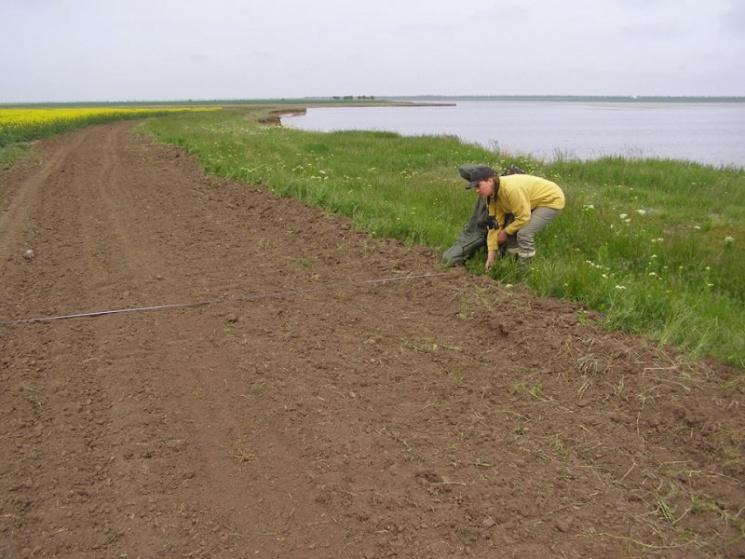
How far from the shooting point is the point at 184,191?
1125 cm

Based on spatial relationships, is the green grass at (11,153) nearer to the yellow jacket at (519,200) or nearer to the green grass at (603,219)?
the green grass at (603,219)

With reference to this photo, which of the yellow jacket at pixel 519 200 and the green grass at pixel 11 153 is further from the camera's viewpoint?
the green grass at pixel 11 153

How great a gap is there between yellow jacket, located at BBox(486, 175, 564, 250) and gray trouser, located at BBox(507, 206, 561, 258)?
0.06 meters

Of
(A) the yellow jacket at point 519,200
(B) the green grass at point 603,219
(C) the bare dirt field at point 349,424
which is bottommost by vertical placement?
(C) the bare dirt field at point 349,424

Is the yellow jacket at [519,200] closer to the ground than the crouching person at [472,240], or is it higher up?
higher up

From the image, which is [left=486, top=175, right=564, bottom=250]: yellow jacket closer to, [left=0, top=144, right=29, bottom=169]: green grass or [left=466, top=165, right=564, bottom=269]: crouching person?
[left=466, top=165, right=564, bottom=269]: crouching person

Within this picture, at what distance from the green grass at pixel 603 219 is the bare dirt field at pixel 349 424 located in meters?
0.48

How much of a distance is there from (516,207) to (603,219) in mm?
2396

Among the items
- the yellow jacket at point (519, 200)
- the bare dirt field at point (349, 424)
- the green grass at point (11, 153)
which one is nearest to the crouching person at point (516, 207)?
the yellow jacket at point (519, 200)

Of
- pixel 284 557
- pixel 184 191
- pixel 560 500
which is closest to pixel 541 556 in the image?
pixel 560 500

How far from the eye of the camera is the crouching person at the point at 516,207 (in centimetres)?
637

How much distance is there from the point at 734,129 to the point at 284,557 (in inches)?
1419

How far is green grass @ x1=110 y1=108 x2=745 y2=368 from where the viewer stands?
202 inches

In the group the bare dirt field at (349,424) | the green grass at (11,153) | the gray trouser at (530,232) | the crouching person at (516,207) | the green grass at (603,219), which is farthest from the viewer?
the green grass at (11,153)
